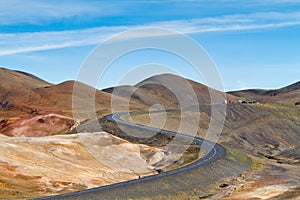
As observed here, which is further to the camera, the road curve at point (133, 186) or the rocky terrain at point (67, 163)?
the rocky terrain at point (67, 163)

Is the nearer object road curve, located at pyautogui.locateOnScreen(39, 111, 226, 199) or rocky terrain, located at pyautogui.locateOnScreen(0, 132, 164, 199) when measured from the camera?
road curve, located at pyautogui.locateOnScreen(39, 111, 226, 199)

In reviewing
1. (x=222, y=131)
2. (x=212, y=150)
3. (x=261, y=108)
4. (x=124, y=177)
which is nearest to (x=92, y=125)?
(x=222, y=131)

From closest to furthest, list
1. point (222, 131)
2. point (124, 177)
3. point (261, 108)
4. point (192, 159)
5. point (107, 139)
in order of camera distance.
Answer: point (124, 177)
point (192, 159)
point (107, 139)
point (222, 131)
point (261, 108)

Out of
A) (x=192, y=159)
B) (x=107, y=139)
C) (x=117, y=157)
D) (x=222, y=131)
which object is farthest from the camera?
(x=222, y=131)

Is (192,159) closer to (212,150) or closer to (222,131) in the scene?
(212,150)

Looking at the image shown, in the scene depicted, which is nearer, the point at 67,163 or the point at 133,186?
the point at 133,186

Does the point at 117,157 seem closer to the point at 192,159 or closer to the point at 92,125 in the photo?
the point at 192,159

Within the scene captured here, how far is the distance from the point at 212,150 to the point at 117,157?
67.8 ft

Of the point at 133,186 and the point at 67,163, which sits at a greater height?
the point at 67,163

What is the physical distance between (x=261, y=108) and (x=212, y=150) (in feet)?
335

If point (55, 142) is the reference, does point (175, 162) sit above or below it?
below

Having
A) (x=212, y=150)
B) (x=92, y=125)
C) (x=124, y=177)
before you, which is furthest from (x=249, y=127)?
(x=124, y=177)

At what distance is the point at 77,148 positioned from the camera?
321 ft

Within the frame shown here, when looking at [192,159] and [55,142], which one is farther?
[55,142]
